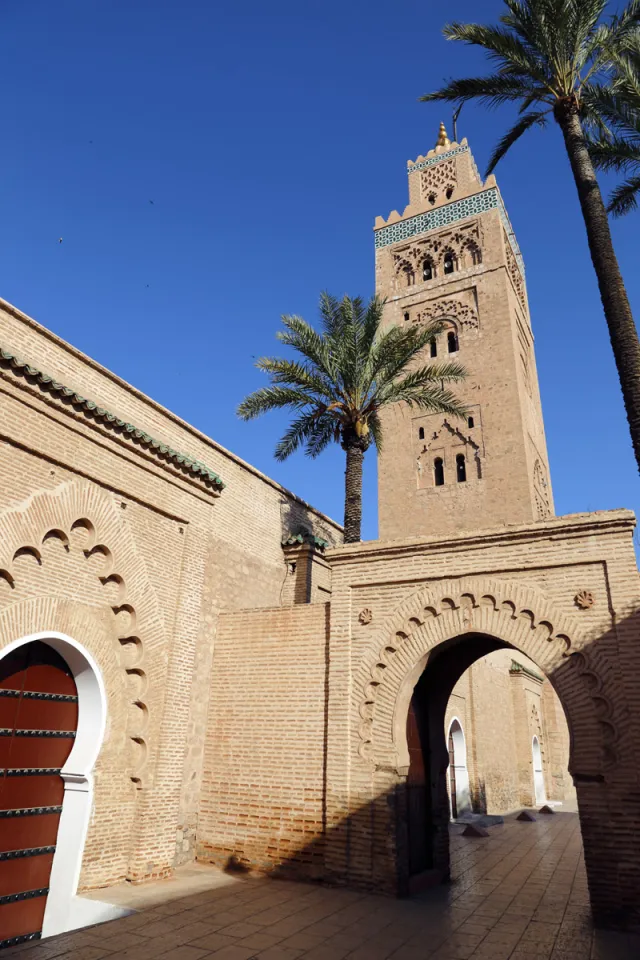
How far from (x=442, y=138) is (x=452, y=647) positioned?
83.2 feet

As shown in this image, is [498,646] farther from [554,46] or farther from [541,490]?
[541,490]

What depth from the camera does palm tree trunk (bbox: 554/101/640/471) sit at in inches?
320

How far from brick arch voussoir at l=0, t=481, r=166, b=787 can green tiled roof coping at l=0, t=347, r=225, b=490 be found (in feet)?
3.03

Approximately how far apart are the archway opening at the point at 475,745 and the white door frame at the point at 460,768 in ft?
0.08

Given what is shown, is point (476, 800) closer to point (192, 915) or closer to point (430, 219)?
point (192, 915)

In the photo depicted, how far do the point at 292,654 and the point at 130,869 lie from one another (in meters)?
3.32

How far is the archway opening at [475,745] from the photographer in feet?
30.0

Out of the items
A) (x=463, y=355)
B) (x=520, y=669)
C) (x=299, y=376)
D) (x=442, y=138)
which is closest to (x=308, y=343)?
(x=299, y=376)

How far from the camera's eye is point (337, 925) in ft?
21.5

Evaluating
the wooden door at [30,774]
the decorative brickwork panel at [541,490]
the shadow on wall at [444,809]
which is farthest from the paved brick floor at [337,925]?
the decorative brickwork panel at [541,490]

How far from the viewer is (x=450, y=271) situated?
80.3 ft

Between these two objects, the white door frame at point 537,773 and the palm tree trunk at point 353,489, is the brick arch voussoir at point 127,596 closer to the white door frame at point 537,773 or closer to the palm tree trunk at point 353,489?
the palm tree trunk at point 353,489

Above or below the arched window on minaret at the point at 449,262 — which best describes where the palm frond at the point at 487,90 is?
below

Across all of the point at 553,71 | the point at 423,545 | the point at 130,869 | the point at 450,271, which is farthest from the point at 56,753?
the point at 450,271
